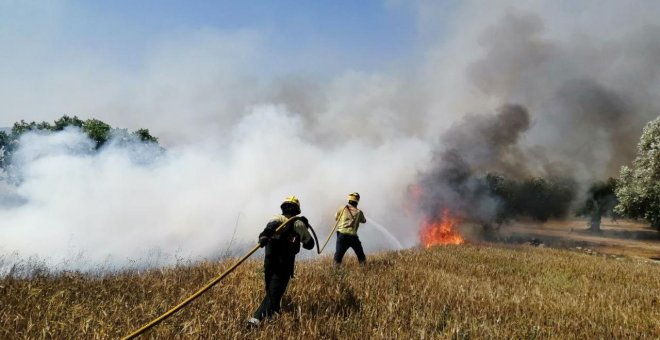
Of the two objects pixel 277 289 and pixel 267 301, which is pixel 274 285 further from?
pixel 267 301

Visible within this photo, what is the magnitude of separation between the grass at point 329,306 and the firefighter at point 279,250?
0.29m

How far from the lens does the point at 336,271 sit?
7.81 meters

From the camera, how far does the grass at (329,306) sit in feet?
14.1

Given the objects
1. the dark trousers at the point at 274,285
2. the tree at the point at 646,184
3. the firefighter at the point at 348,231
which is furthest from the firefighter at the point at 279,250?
the tree at the point at 646,184

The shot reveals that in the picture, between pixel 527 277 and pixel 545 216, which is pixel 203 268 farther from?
pixel 545 216

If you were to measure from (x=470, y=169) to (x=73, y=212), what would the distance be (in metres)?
26.5

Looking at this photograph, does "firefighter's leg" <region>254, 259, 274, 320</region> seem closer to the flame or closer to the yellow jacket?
the yellow jacket

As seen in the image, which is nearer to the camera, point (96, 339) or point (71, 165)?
point (96, 339)

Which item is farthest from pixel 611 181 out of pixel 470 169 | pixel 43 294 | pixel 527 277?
pixel 43 294

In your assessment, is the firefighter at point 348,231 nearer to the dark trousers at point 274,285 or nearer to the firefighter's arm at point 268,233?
the dark trousers at point 274,285

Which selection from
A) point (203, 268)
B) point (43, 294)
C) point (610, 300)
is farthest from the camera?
point (203, 268)

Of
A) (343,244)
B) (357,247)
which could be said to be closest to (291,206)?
(343,244)

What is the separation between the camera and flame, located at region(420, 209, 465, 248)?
2770cm

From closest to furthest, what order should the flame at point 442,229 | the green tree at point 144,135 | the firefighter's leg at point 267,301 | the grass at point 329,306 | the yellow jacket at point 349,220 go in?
the grass at point 329,306 → the firefighter's leg at point 267,301 → the yellow jacket at point 349,220 → the flame at point 442,229 → the green tree at point 144,135
